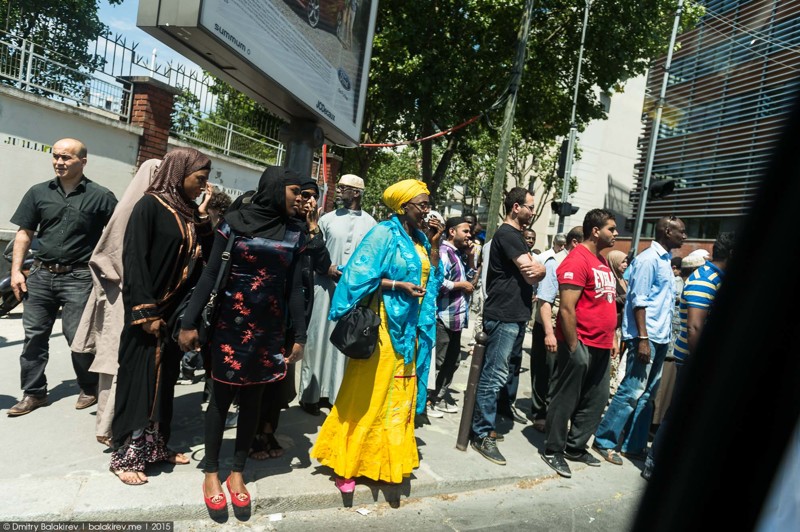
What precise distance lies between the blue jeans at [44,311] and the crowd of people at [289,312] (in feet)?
0.03

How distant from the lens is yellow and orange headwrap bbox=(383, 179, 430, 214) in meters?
4.10

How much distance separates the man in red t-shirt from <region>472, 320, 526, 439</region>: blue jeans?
417mm

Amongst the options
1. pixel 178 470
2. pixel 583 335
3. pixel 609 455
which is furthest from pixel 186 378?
pixel 609 455

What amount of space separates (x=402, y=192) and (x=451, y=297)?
2139mm

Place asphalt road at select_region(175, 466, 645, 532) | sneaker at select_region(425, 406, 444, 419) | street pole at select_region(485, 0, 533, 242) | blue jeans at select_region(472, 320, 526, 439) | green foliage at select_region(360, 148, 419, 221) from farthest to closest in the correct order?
green foliage at select_region(360, 148, 419, 221) < street pole at select_region(485, 0, 533, 242) < sneaker at select_region(425, 406, 444, 419) < blue jeans at select_region(472, 320, 526, 439) < asphalt road at select_region(175, 466, 645, 532)

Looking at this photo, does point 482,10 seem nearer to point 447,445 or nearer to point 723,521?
point 447,445

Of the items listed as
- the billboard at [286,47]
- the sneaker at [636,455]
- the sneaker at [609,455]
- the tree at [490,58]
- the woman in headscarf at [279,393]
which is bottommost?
the sneaker at [636,455]

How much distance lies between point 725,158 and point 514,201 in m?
1.95

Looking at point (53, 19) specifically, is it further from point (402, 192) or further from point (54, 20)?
point (402, 192)

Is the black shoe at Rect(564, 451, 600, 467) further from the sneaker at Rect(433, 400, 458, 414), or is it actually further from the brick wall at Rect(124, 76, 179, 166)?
the brick wall at Rect(124, 76, 179, 166)

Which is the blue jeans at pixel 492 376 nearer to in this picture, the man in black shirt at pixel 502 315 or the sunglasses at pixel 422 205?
the man in black shirt at pixel 502 315

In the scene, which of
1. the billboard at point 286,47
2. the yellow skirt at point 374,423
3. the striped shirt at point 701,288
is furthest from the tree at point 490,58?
the yellow skirt at point 374,423

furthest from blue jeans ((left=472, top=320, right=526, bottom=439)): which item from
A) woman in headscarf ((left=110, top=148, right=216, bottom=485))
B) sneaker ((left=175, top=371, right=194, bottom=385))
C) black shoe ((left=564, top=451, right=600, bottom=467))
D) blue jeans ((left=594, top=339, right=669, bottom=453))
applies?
sneaker ((left=175, top=371, right=194, bottom=385))

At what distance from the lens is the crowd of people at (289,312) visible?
11.2 feet
